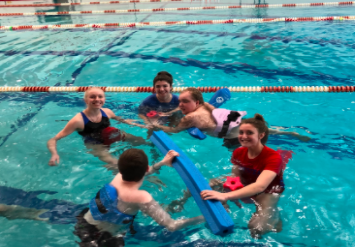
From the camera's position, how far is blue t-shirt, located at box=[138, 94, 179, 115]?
4.53m

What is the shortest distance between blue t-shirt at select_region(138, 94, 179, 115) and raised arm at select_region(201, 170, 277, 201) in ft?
7.23

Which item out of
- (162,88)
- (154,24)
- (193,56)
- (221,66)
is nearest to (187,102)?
(162,88)

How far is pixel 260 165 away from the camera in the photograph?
2752 millimetres

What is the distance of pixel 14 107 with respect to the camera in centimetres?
517

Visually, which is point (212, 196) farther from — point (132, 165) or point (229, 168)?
point (229, 168)

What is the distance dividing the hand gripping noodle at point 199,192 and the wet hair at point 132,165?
481 millimetres

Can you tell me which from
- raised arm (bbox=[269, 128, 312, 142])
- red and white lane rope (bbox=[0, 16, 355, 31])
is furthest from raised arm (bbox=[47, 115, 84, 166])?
red and white lane rope (bbox=[0, 16, 355, 31])

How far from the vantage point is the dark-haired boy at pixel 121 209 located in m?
2.34

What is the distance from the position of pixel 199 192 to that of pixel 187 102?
155cm

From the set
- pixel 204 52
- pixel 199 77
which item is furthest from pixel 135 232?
pixel 204 52

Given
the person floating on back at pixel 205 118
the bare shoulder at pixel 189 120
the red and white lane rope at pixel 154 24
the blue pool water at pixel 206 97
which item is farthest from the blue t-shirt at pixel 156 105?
the red and white lane rope at pixel 154 24

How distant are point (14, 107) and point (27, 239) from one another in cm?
326

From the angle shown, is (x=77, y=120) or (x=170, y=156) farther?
(x=77, y=120)

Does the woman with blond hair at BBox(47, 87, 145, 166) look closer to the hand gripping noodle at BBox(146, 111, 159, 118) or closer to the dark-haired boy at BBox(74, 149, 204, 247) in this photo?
the hand gripping noodle at BBox(146, 111, 159, 118)
